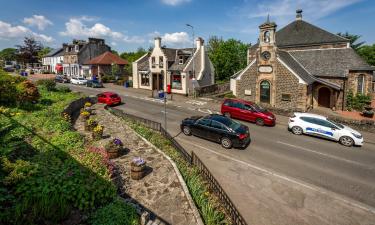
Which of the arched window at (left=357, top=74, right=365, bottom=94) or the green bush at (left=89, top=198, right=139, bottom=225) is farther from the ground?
the arched window at (left=357, top=74, right=365, bottom=94)

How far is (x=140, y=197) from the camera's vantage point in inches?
322

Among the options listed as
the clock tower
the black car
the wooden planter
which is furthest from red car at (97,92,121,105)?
the wooden planter

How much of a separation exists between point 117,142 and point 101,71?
4649cm

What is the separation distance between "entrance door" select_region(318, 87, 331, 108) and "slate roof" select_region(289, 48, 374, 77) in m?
2.14

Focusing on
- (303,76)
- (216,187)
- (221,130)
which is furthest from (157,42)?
(216,187)

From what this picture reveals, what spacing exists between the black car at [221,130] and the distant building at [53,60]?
6612 cm

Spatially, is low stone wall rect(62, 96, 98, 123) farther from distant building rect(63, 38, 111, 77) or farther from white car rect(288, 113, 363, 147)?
distant building rect(63, 38, 111, 77)

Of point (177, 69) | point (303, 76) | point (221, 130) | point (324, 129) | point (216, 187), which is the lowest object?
point (216, 187)

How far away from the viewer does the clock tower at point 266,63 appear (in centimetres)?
2564

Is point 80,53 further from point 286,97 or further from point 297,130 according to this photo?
point 297,130

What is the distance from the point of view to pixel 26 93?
17.0m

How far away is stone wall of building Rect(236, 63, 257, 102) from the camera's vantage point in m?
28.1

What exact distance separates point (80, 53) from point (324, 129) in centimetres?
6015

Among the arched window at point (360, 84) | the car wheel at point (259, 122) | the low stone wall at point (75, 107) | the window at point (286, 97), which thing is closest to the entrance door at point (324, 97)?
the arched window at point (360, 84)
